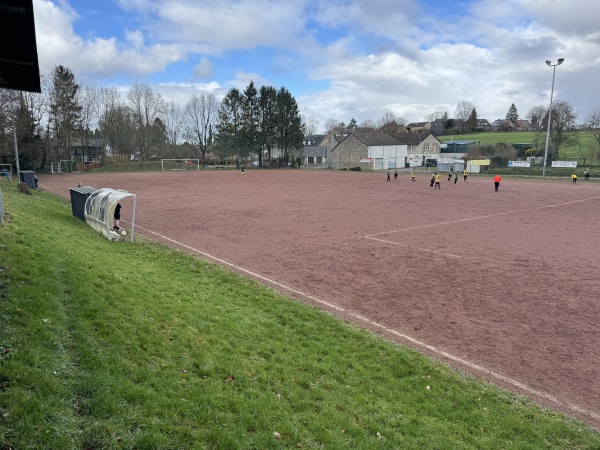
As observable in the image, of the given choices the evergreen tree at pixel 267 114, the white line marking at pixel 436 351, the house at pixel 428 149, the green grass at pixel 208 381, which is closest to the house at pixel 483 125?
the house at pixel 428 149

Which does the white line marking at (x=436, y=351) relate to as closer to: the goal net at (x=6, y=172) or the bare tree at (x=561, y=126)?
the goal net at (x=6, y=172)

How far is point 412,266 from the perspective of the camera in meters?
14.0

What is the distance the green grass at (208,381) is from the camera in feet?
14.1

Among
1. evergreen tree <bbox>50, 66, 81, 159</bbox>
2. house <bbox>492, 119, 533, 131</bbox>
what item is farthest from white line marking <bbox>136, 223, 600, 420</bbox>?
house <bbox>492, 119, 533, 131</bbox>

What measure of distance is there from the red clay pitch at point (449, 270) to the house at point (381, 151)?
5335cm

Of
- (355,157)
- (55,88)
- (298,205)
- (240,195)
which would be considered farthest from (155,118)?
(298,205)

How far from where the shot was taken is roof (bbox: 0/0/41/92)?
512 cm

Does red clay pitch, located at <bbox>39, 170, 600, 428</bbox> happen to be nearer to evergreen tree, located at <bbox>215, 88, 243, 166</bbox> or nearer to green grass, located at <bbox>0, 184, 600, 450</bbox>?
green grass, located at <bbox>0, 184, 600, 450</bbox>

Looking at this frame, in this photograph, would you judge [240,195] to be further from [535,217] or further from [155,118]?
[155,118]

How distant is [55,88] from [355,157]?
178 ft

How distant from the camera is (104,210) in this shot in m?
16.0

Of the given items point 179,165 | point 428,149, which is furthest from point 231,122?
point 428,149

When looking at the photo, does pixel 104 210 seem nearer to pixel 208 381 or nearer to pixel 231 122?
pixel 208 381

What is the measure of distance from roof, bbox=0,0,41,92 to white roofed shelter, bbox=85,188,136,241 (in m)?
7.30
